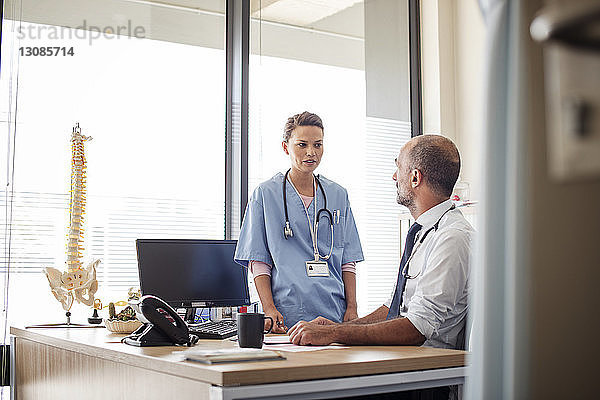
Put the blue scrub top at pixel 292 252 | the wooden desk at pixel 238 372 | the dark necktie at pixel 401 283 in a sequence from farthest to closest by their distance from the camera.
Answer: the blue scrub top at pixel 292 252, the dark necktie at pixel 401 283, the wooden desk at pixel 238 372

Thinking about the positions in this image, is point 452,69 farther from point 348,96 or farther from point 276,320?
point 276,320

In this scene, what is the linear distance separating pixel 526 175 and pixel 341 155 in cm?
317

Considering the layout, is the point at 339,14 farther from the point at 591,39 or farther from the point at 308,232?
the point at 591,39

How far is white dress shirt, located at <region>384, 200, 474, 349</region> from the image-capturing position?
196 centimetres

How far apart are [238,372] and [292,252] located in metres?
1.51

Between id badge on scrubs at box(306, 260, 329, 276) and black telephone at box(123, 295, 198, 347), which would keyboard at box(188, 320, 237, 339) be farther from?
id badge on scrubs at box(306, 260, 329, 276)

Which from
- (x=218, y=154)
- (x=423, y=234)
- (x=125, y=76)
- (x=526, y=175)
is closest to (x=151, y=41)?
(x=125, y=76)

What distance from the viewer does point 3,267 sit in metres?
3.17

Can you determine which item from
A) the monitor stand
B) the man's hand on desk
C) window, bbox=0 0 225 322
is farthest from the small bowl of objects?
window, bbox=0 0 225 322

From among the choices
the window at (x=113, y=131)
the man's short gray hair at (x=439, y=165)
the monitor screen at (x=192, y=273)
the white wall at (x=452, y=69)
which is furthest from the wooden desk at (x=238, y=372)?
the white wall at (x=452, y=69)

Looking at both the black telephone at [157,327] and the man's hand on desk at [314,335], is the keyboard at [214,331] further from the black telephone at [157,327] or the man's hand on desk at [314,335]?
the man's hand on desk at [314,335]

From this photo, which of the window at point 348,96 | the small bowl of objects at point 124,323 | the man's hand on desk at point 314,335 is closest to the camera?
the man's hand on desk at point 314,335

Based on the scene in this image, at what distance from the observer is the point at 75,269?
2969 millimetres

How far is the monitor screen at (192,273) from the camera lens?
273 cm
